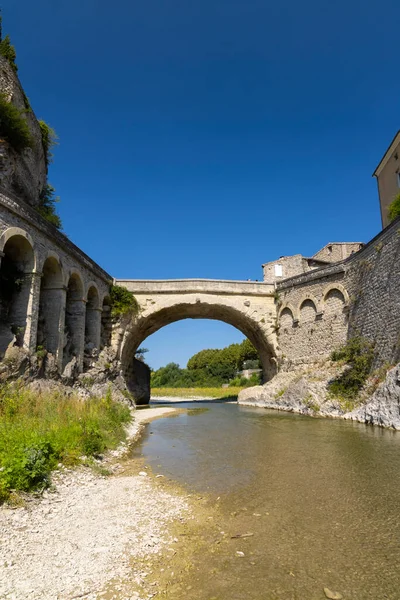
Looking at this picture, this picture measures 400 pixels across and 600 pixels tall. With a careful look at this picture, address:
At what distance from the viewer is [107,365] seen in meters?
20.5

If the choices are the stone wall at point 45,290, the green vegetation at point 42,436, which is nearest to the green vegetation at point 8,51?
the stone wall at point 45,290

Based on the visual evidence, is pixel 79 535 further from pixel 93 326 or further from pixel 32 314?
pixel 93 326

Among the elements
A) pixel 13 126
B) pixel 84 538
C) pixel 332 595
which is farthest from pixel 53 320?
pixel 332 595

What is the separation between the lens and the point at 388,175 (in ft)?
86.5

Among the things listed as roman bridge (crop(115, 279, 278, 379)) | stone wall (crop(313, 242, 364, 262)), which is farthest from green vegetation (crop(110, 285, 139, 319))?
stone wall (crop(313, 242, 364, 262))

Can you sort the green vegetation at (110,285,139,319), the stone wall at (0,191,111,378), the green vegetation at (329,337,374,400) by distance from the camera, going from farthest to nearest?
the green vegetation at (110,285,139,319) < the green vegetation at (329,337,374,400) < the stone wall at (0,191,111,378)

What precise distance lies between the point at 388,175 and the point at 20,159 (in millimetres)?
22989

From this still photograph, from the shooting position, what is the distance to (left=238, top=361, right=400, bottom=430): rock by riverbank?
1216cm

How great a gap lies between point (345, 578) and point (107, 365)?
59.9ft

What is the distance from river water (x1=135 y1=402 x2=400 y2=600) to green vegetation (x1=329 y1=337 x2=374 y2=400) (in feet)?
19.4

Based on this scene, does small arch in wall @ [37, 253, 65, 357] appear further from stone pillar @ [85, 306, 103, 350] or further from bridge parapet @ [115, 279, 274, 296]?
bridge parapet @ [115, 279, 274, 296]

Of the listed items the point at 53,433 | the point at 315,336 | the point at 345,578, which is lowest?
the point at 345,578

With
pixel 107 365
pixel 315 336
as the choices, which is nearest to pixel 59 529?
pixel 107 365

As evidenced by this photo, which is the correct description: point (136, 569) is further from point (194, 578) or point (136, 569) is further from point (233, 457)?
point (233, 457)
